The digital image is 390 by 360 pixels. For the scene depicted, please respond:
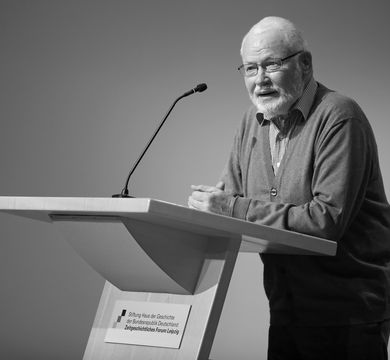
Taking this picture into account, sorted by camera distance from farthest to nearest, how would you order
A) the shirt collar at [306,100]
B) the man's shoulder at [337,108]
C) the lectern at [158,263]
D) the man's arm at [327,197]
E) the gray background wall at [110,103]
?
the gray background wall at [110,103] < the shirt collar at [306,100] < the man's shoulder at [337,108] < the man's arm at [327,197] < the lectern at [158,263]

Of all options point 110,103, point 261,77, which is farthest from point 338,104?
point 110,103

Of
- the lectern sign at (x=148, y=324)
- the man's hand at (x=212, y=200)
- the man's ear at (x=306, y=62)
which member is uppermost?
the man's ear at (x=306, y=62)

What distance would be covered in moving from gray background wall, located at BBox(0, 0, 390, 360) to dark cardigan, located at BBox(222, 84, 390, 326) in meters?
2.13

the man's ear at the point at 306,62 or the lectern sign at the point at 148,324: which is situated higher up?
the man's ear at the point at 306,62

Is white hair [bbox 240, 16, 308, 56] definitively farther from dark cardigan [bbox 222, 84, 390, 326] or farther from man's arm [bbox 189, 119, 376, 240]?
man's arm [bbox 189, 119, 376, 240]

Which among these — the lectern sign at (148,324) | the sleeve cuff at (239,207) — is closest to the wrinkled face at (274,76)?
the sleeve cuff at (239,207)

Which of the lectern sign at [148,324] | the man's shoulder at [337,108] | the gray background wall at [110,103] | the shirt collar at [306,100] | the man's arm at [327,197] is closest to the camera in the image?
the lectern sign at [148,324]

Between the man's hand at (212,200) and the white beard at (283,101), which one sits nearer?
the man's hand at (212,200)

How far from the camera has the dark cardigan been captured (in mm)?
1830

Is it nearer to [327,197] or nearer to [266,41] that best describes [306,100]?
[266,41]

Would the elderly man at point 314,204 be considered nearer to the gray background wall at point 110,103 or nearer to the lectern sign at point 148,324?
the lectern sign at point 148,324

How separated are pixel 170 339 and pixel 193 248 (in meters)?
0.20

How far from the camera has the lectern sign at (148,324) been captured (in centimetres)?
159

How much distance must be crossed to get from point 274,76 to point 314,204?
1.47ft
